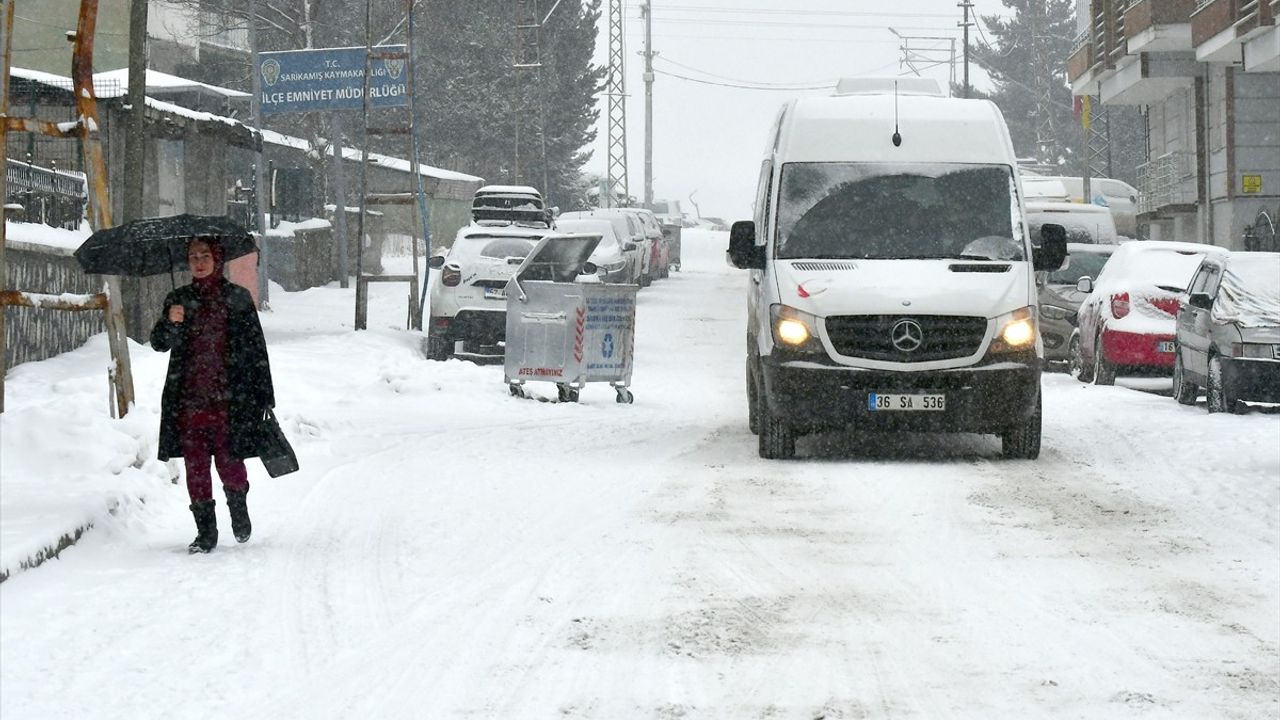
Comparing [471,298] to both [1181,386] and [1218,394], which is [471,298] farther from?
[1218,394]

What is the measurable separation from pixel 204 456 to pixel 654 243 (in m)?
36.9

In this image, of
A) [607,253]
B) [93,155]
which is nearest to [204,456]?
[93,155]

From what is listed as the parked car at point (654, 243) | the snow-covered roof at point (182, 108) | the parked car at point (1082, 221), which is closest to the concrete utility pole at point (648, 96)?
the snow-covered roof at point (182, 108)

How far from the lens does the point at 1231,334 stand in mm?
17375

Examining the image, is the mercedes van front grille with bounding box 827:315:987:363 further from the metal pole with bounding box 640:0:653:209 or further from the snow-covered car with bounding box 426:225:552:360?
the metal pole with bounding box 640:0:653:209

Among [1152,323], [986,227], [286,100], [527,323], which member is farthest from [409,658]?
[286,100]

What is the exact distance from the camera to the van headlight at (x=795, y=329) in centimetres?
1285

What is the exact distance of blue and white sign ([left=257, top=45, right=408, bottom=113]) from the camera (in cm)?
2666

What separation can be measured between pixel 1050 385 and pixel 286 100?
12.4 meters

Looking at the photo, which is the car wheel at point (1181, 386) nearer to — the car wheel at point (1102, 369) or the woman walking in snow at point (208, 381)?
the car wheel at point (1102, 369)

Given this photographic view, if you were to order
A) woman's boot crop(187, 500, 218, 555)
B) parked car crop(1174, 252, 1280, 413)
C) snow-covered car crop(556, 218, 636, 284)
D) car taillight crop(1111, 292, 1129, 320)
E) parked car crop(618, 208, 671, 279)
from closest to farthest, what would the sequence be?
woman's boot crop(187, 500, 218, 555), parked car crop(1174, 252, 1280, 413), car taillight crop(1111, 292, 1129, 320), snow-covered car crop(556, 218, 636, 284), parked car crop(618, 208, 671, 279)

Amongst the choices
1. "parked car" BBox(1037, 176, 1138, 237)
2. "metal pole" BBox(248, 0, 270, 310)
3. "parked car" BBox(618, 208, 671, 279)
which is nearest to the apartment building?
"parked car" BBox(1037, 176, 1138, 237)

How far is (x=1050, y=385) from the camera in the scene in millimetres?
21750

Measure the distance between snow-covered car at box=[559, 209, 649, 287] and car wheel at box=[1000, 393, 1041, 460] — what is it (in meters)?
20.4
